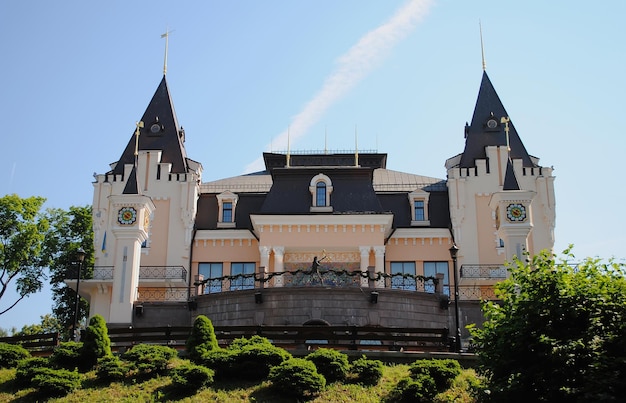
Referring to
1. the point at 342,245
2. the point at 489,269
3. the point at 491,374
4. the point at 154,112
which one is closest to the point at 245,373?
the point at 491,374

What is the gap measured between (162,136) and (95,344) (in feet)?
77.7

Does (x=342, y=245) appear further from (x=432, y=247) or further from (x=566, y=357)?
(x=566, y=357)

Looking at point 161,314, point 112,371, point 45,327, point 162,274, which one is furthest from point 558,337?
point 45,327

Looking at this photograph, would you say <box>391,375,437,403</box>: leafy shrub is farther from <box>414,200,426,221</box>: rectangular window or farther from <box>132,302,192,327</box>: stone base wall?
<box>414,200,426,221</box>: rectangular window

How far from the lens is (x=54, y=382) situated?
2495cm

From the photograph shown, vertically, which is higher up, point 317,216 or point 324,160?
point 324,160

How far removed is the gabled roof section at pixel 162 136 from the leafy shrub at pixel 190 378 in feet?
79.2

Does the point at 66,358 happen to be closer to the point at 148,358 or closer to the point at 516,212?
the point at 148,358

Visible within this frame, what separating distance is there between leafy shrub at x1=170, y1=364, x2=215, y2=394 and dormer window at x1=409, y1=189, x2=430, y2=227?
24292mm

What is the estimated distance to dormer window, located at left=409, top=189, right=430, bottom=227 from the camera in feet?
155

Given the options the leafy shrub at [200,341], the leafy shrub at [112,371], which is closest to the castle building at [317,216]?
the leafy shrub at [200,341]

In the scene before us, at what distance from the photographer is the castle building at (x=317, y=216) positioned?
1670 inches

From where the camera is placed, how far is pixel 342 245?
4406 centimetres

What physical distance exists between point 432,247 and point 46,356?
928 inches
